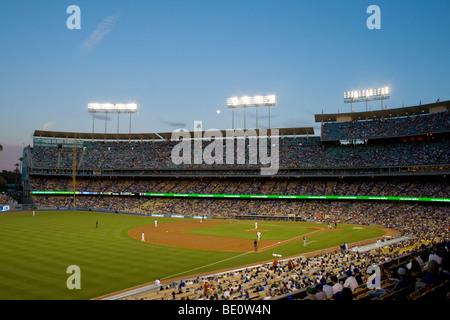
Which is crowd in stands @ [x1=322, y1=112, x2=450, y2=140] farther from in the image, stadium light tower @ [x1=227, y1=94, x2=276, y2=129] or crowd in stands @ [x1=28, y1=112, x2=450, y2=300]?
stadium light tower @ [x1=227, y1=94, x2=276, y2=129]

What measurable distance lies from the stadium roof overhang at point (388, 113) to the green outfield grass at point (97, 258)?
34024mm

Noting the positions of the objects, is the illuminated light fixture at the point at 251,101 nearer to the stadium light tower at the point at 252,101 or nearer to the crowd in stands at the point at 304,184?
the stadium light tower at the point at 252,101

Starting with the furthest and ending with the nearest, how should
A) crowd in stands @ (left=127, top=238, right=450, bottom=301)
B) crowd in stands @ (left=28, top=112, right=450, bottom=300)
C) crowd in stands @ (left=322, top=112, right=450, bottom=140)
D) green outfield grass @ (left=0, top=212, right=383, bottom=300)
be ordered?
crowd in stands @ (left=322, top=112, right=450, bottom=140), crowd in stands @ (left=28, top=112, right=450, bottom=300), green outfield grass @ (left=0, top=212, right=383, bottom=300), crowd in stands @ (left=127, top=238, right=450, bottom=301)

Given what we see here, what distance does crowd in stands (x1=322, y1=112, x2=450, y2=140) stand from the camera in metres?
→ 56.5

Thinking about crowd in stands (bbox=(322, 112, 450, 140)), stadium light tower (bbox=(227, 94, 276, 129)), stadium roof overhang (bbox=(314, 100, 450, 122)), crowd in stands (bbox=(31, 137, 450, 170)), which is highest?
stadium light tower (bbox=(227, 94, 276, 129))

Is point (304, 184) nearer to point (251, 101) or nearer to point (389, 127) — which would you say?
point (389, 127)

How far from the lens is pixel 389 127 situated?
62406 mm

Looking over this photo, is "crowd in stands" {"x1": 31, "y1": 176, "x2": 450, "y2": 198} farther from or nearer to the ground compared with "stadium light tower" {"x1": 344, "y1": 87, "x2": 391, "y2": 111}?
nearer to the ground

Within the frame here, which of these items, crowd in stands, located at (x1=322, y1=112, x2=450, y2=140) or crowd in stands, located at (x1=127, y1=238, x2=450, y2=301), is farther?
crowd in stands, located at (x1=322, y1=112, x2=450, y2=140)

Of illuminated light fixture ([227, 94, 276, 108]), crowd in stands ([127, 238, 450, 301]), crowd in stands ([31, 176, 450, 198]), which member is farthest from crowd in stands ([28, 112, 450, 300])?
illuminated light fixture ([227, 94, 276, 108])

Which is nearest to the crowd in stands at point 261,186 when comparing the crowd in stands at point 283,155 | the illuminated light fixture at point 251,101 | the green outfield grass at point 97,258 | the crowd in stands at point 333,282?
the crowd in stands at point 283,155

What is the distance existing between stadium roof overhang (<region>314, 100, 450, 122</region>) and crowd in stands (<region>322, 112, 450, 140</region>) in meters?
1.53

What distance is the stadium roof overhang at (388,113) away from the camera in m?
59.6

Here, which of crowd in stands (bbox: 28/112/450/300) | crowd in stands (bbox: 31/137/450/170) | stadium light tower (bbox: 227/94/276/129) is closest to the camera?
crowd in stands (bbox: 28/112/450/300)
